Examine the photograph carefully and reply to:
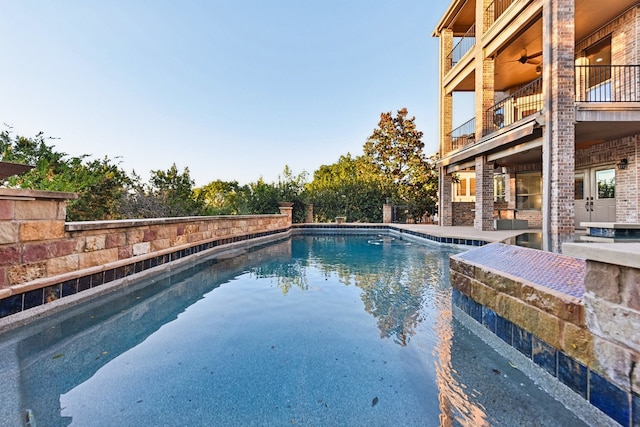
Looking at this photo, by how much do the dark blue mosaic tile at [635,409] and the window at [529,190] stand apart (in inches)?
522

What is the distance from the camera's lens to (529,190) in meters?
12.5

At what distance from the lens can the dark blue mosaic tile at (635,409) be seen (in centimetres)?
135

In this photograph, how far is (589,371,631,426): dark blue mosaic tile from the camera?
1.42 m

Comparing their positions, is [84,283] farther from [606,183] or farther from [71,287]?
[606,183]

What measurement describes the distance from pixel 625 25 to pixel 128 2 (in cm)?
1441

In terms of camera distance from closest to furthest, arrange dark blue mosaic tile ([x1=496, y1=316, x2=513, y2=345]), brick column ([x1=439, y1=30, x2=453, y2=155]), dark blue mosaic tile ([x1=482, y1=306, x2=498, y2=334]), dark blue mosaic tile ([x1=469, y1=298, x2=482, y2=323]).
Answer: dark blue mosaic tile ([x1=496, y1=316, x2=513, y2=345]) → dark blue mosaic tile ([x1=482, y1=306, x2=498, y2=334]) → dark blue mosaic tile ([x1=469, y1=298, x2=482, y2=323]) → brick column ([x1=439, y1=30, x2=453, y2=155])

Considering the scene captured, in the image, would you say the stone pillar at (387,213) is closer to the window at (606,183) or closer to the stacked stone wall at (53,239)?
the window at (606,183)

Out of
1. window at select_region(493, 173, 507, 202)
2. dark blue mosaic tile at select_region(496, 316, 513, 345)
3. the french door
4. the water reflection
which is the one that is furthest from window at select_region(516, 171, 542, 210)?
dark blue mosaic tile at select_region(496, 316, 513, 345)

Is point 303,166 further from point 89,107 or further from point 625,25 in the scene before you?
point 625,25

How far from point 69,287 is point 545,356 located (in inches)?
184

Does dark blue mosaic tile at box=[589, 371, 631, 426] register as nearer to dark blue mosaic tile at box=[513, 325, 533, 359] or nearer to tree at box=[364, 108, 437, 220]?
dark blue mosaic tile at box=[513, 325, 533, 359]

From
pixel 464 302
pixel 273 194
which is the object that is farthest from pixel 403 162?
pixel 464 302

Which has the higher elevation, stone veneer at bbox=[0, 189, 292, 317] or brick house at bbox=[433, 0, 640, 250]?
brick house at bbox=[433, 0, 640, 250]

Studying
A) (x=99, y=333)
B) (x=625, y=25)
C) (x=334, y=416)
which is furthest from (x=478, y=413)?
(x=625, y=25)
